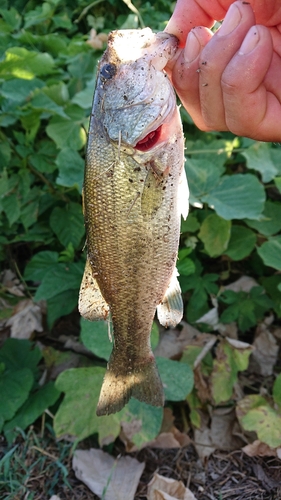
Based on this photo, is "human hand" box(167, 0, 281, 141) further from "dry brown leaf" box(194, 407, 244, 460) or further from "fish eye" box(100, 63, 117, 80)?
"dry brown leaf" box(194, 407, 244, 460)

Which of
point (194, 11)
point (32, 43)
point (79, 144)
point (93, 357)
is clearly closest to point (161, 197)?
point (194, 11)

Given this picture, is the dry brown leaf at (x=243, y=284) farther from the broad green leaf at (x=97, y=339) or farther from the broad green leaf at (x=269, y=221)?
the broad green leaf at (x=97, y=339)

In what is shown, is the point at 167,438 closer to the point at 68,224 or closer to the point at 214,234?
the point at 214,234

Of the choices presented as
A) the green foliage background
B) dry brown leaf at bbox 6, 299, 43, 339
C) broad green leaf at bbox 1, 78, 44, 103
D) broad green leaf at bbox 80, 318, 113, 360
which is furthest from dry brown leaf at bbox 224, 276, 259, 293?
broad green leaf at bbox 1, 78, 44, 103

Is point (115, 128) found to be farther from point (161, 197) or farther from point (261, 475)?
point (261, 475)

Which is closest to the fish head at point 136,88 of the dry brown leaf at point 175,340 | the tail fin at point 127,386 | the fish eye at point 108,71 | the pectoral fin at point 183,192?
the fish eye at point 108,71

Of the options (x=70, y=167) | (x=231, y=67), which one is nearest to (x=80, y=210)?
(x=70, y=167)
